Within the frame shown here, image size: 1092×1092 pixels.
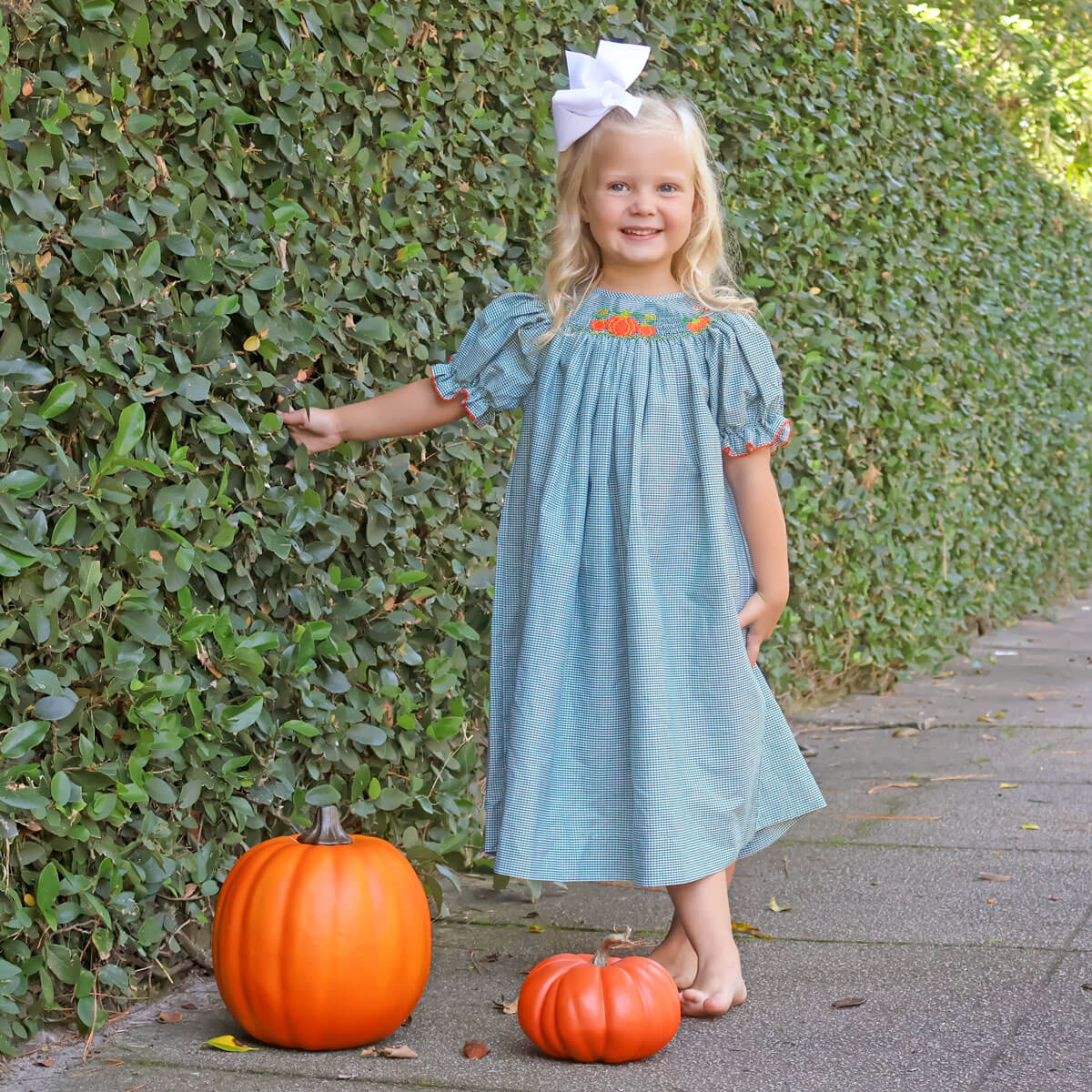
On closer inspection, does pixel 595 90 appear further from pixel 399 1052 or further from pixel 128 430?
pixel 399 1052

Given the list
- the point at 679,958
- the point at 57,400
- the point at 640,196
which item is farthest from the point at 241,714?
the point at 640,196

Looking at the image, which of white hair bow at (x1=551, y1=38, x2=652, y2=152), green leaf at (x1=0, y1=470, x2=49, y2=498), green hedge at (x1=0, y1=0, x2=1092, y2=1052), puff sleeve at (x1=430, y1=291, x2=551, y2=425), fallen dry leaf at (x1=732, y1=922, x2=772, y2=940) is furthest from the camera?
fallen dry leaf at (x1=732, y1=922, x2=772, y2=940)

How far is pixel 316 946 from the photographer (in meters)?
2.27

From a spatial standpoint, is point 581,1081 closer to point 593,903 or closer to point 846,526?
point 593,903

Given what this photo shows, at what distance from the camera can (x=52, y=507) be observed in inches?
84.9

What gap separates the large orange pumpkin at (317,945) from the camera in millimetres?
2271

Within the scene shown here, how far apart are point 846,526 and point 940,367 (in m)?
1.43

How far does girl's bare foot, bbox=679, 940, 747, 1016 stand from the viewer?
8.13ft

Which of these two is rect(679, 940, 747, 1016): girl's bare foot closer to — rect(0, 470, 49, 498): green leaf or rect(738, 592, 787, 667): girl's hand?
rect(738, 592, 787, 667): girl's hand

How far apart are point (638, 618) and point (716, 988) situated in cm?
67

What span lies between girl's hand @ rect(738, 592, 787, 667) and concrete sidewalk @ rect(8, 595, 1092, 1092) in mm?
644

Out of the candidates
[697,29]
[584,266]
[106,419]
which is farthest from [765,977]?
[697,29]

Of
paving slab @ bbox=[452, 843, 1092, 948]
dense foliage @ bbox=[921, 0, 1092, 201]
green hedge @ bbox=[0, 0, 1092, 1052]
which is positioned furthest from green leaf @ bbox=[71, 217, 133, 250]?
dense foliage @ bbox=[921, 0, 1092, 201]

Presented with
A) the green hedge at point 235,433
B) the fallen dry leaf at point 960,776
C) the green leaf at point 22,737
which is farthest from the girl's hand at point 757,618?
the fallen dry leaf at point 960,776
